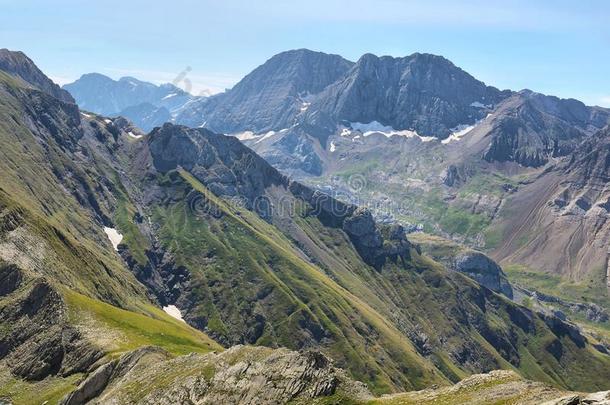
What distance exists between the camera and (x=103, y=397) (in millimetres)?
106188

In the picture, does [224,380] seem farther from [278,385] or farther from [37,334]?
[37,334]

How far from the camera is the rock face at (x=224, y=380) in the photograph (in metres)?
86.2

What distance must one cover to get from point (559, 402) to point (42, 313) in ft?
458

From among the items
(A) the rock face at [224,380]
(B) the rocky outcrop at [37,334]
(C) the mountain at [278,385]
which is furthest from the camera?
(B) the rocky outcrop at [37,334]

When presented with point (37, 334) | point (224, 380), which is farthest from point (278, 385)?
point (37, 334)

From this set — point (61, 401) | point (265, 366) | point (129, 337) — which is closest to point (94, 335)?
point (129, 337)

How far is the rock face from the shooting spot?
Answer: 86188 mm

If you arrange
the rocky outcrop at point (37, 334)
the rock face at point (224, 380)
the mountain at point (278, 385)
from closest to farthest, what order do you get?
the mountain at point (278, 385)
the rock face at point (224, 380)
the rocky outcrop at point (37, 334)

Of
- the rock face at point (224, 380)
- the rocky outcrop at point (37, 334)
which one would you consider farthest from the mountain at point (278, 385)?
the rocky outcrop at point (37, 334)

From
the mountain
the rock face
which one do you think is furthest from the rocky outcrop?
the mountain

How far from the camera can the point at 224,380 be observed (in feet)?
311

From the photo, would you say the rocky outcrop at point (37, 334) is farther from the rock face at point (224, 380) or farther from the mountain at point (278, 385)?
the mountain at point (278, 385)

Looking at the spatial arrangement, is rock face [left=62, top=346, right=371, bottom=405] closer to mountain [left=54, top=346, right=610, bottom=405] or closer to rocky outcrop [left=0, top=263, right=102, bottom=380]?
mountain [left=54, top=346, right=610, bottom=405]

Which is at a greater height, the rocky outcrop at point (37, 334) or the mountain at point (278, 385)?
the mountain at point (278, 385)
